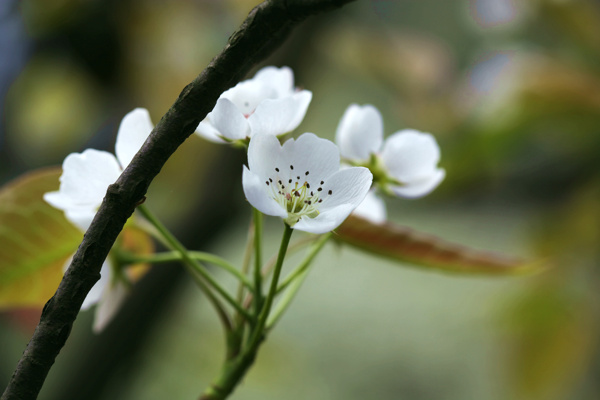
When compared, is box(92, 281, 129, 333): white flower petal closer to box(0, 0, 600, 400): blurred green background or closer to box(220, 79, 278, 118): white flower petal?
box(220, 79, 278, 118): white flower petal

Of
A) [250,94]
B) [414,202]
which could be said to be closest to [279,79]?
[250,94]

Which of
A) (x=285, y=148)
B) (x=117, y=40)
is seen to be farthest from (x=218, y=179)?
(x=285, y=148)

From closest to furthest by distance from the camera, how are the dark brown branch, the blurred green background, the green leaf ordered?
the dark brown branch < the green leaf < the blurred green background

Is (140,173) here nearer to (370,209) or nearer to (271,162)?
(271,162)

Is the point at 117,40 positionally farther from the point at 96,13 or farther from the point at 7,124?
the point at 7,124

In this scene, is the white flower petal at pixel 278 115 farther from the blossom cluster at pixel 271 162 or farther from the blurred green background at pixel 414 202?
the blurred green background at pixel 414 202

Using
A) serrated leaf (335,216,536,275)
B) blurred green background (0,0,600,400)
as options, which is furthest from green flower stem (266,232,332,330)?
blurred green background (0,0,600,400)

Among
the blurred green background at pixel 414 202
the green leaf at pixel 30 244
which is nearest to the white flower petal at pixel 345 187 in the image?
the green leaf at pixel 30 244

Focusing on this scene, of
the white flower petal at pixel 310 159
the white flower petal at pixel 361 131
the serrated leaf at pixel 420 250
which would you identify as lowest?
the serrated leaf at pixel 420 250
